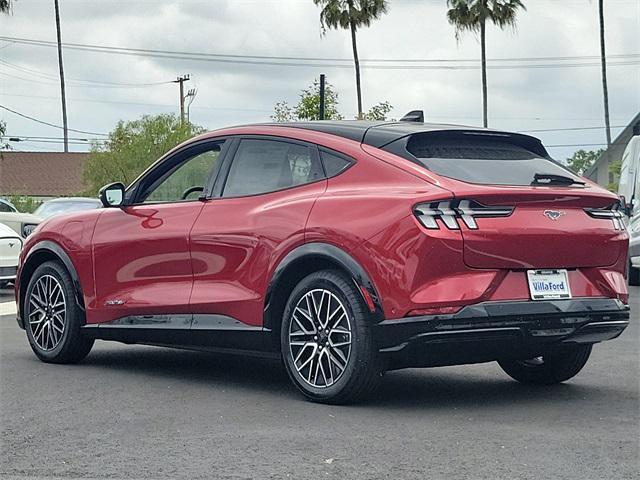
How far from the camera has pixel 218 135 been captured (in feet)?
28.0

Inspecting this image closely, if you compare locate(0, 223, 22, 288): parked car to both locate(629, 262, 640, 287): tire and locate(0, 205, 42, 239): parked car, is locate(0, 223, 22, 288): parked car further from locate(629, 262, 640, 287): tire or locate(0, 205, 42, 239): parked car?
locate(629, 262, 640, 287): tire

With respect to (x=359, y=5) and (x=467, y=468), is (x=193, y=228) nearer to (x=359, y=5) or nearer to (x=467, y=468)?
(x=467, y=468)

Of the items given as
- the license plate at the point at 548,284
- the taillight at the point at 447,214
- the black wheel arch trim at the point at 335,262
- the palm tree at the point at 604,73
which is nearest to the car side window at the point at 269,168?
the black wheel arch trim at the point at 335,262

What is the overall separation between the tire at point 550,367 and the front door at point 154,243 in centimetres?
220

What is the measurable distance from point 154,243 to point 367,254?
2.02 m

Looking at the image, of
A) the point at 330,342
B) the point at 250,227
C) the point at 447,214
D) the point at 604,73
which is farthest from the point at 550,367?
the point at 604,73

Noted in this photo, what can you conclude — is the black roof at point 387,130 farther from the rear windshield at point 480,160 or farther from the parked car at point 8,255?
the parked car at point 8,255

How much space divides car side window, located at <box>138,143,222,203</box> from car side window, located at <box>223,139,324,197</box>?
26cm

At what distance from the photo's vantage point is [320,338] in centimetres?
730

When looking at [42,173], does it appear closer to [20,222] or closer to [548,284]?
[20,222]

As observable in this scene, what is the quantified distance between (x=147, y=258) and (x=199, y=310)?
677mm

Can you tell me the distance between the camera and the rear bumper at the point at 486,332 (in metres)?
6.84

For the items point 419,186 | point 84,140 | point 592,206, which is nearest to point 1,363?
point 419,186

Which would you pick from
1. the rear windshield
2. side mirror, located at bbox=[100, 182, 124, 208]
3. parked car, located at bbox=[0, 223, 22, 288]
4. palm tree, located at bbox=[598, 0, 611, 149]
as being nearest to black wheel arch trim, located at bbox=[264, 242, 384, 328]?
the rear windshield
